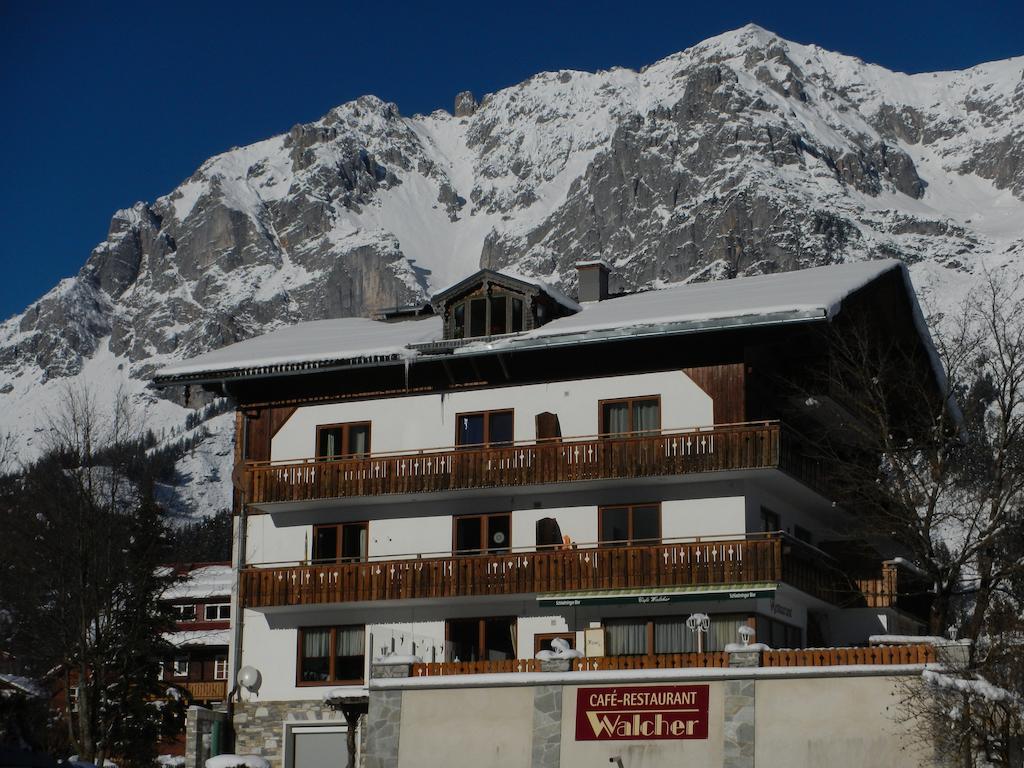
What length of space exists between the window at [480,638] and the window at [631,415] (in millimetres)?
5091

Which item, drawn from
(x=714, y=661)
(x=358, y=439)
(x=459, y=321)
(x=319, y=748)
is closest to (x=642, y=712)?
(x=714, y=661)

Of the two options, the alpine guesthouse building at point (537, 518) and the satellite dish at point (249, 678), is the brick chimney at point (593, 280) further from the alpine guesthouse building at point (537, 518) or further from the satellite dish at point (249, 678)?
the satellite dish at point (249, 678)

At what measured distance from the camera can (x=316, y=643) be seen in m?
41.0

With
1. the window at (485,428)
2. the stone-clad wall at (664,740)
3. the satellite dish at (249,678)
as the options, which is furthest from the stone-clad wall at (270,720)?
the window at (485,428)

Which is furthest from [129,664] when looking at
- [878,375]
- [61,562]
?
[878,375]

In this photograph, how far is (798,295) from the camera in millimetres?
38375

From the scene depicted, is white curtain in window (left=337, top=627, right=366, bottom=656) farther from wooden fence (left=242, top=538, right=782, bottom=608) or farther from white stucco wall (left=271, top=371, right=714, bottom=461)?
white stucco wall (left=271, top=371, right=714, bottom=461)

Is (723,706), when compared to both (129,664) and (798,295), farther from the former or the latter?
(129,664)

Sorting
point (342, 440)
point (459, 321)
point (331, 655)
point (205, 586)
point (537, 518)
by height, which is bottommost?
point (331, 655)

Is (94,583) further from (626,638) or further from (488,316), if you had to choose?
(626,638)

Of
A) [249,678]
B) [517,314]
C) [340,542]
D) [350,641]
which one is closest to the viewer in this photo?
[249,678]

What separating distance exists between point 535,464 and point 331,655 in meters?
6.88

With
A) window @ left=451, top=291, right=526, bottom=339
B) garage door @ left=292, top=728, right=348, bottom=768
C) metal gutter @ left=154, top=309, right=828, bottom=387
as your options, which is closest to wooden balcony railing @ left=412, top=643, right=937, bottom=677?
garage door @ left=292, top=728, right=348, bottom=768

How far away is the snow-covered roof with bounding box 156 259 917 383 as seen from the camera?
124 feet
